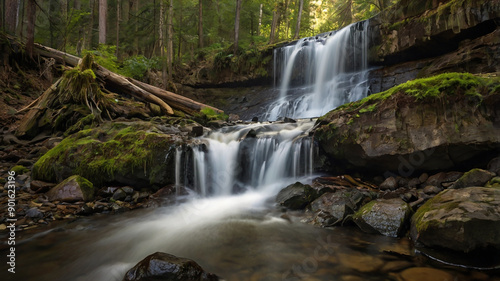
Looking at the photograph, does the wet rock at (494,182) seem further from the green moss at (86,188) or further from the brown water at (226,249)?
the green moss at (86,188)

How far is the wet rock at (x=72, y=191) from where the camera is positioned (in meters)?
5.28

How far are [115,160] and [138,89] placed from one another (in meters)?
4.74

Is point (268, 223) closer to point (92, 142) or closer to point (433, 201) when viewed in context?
point (433, 201)

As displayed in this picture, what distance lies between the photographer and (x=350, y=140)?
5.77m

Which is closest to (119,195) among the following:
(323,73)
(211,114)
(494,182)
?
(211,114)

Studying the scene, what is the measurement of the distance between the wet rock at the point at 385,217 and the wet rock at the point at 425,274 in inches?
37.1

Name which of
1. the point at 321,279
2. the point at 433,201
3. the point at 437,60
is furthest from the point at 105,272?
the point at 437,60

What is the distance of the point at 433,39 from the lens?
31.9 feet

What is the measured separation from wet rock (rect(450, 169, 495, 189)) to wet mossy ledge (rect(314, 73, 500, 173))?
0.66 meters

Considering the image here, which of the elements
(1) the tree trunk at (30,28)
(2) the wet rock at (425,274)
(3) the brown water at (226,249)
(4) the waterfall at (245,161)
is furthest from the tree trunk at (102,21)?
(2) the wet rock at (425,274)

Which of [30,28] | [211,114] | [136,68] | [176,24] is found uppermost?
[176,24]

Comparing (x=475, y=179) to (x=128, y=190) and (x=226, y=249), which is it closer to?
(x=226, y=249)

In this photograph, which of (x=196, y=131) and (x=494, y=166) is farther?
(x=196, y=131)

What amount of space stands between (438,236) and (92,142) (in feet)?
23.4
